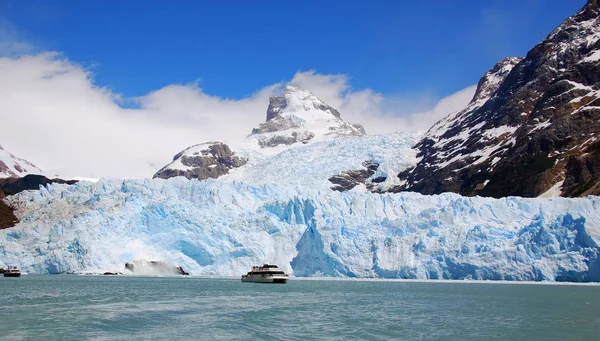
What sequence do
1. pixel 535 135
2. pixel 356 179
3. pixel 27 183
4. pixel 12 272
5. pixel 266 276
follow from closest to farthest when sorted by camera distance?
pixel 266 276
pixel 12 272
pixel 535 135
pixel 356 179
pixel 27 183

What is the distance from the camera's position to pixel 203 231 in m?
58.2

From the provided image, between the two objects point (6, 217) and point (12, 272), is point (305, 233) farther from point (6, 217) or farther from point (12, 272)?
point (6, 217)

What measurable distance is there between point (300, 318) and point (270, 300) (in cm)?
860

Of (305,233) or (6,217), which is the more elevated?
(6,217)

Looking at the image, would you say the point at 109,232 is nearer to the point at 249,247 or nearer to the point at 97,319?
the point at 249,247

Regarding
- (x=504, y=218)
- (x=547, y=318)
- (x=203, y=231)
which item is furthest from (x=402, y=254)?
(x=547, y=318)

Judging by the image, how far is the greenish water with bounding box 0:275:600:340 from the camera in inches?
877

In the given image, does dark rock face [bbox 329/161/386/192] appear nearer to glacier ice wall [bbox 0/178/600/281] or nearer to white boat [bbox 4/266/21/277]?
glacier ice wall [bbox 0/178/600/281]

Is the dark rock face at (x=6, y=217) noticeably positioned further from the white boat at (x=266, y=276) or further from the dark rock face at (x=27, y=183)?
the dark rock face at (x=27, y=183)

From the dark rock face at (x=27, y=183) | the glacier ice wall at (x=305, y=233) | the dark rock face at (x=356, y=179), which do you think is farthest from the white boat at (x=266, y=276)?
the dark rock face at (x=27, y=183)

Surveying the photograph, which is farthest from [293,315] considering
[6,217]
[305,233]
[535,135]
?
[535,135]

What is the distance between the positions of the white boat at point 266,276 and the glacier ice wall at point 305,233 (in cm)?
456

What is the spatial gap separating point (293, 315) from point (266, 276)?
24.3 meters

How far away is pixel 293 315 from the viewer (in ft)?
91.2
